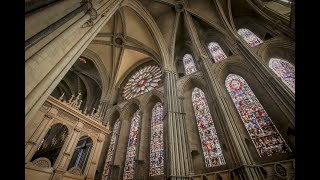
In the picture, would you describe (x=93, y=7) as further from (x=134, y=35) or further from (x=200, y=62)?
(x=134, y=35)

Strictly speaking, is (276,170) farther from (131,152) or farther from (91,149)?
(91,149)

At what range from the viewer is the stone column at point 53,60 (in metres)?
3.43

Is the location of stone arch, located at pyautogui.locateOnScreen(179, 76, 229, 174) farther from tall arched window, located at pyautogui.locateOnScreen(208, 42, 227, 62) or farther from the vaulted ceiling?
the vaulted ceiling

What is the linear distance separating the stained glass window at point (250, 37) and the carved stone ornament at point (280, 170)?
6505 millimetres

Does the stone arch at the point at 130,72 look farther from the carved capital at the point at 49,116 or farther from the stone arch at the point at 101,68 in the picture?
the carved capital at the point at 49,116

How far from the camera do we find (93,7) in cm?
582

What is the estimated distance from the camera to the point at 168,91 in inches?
370

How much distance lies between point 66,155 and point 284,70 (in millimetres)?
10381

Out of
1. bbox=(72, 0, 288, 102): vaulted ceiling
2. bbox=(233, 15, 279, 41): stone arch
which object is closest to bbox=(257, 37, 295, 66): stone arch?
bbox=(233, 15, 279, 41): stone arch

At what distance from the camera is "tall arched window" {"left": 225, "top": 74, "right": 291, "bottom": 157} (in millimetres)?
5686

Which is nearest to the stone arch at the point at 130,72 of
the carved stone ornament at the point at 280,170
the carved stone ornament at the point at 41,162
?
the carved stone ornament at the point at 41,162

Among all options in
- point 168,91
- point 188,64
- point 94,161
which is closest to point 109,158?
point 94,161
